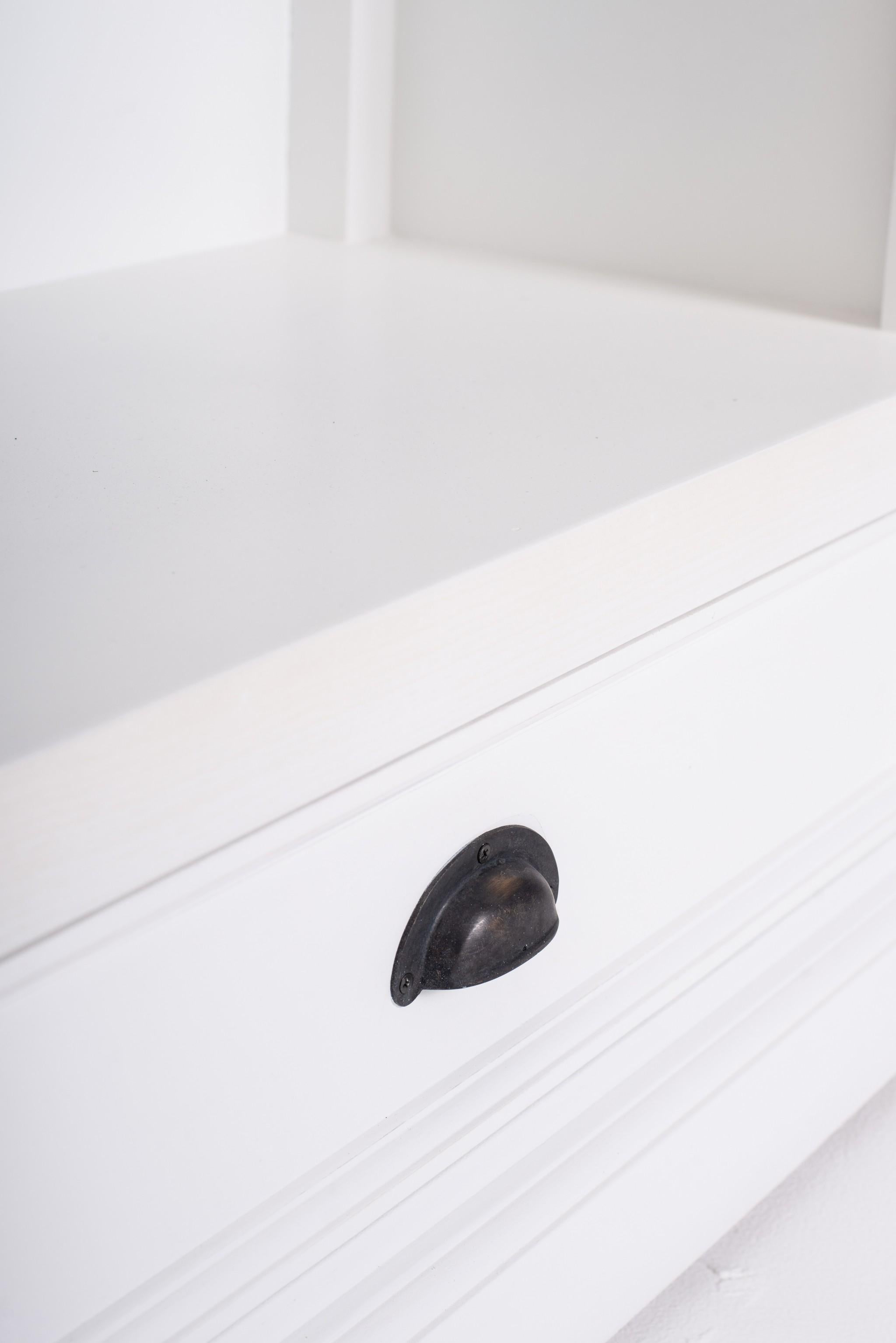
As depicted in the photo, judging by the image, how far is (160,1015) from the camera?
22 centimetres

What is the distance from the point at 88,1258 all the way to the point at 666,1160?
21 centimetres

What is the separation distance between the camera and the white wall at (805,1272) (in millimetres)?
410

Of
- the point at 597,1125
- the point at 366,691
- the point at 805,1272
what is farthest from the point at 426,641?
the point at 805,1272

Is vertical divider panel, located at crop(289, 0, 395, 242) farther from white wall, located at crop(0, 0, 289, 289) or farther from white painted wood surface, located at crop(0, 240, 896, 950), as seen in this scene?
white painted wood surface, located at crop(0, 240, 896, 950)

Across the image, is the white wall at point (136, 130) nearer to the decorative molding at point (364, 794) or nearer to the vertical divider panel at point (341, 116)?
the vertical divider panel at point (341, 116)

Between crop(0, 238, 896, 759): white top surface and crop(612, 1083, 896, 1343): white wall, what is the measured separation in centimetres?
28

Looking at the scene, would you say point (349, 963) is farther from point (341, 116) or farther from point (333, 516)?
point (341, 116)

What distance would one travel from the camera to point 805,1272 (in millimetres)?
432

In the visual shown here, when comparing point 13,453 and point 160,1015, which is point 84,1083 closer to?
point 160,1015

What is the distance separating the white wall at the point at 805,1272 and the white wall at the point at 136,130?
1.43 feet

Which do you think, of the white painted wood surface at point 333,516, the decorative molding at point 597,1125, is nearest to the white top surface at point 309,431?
the white painted wood surface at point 333,516

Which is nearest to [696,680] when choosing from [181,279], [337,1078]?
[337,1078]

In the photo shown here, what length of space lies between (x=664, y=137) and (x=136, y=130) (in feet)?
0.71

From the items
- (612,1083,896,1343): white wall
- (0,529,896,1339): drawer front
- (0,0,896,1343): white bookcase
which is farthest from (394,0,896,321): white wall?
(612,1083,896,1343): white wall
